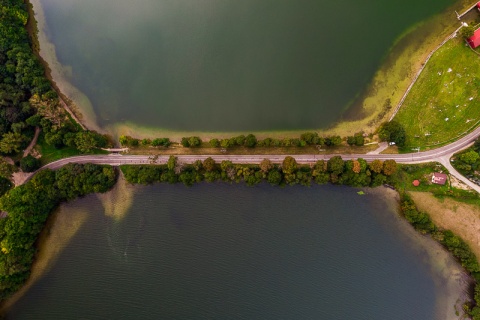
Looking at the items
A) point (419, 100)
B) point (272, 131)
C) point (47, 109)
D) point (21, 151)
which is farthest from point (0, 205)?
point (419, 100)

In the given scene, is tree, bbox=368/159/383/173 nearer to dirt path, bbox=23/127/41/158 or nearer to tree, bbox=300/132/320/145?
tree, bbox=300/132/320/145

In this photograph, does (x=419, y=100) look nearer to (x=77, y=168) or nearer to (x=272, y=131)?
(x=272, y=131)

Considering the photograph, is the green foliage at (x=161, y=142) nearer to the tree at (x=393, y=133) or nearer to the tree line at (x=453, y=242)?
the tree at (x=393, y=133)

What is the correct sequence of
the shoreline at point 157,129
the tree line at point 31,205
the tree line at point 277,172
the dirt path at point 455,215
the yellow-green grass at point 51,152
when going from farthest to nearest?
the yellow-green grass at point 51,152, the shoreline at point 157,129, the dirt path at point 455,215, the tree line at point 277,172, the tree line at point 31,205

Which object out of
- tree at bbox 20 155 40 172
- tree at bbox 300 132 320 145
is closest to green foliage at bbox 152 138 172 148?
tree at bbox 20 155 40 172

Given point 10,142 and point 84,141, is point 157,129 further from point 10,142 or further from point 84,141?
point 10,142

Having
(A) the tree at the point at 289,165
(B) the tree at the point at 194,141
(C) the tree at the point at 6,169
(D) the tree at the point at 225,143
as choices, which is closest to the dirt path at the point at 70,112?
(C) the tree at the point at 6,169

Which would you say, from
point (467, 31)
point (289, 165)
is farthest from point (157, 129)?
point (467, 31)
